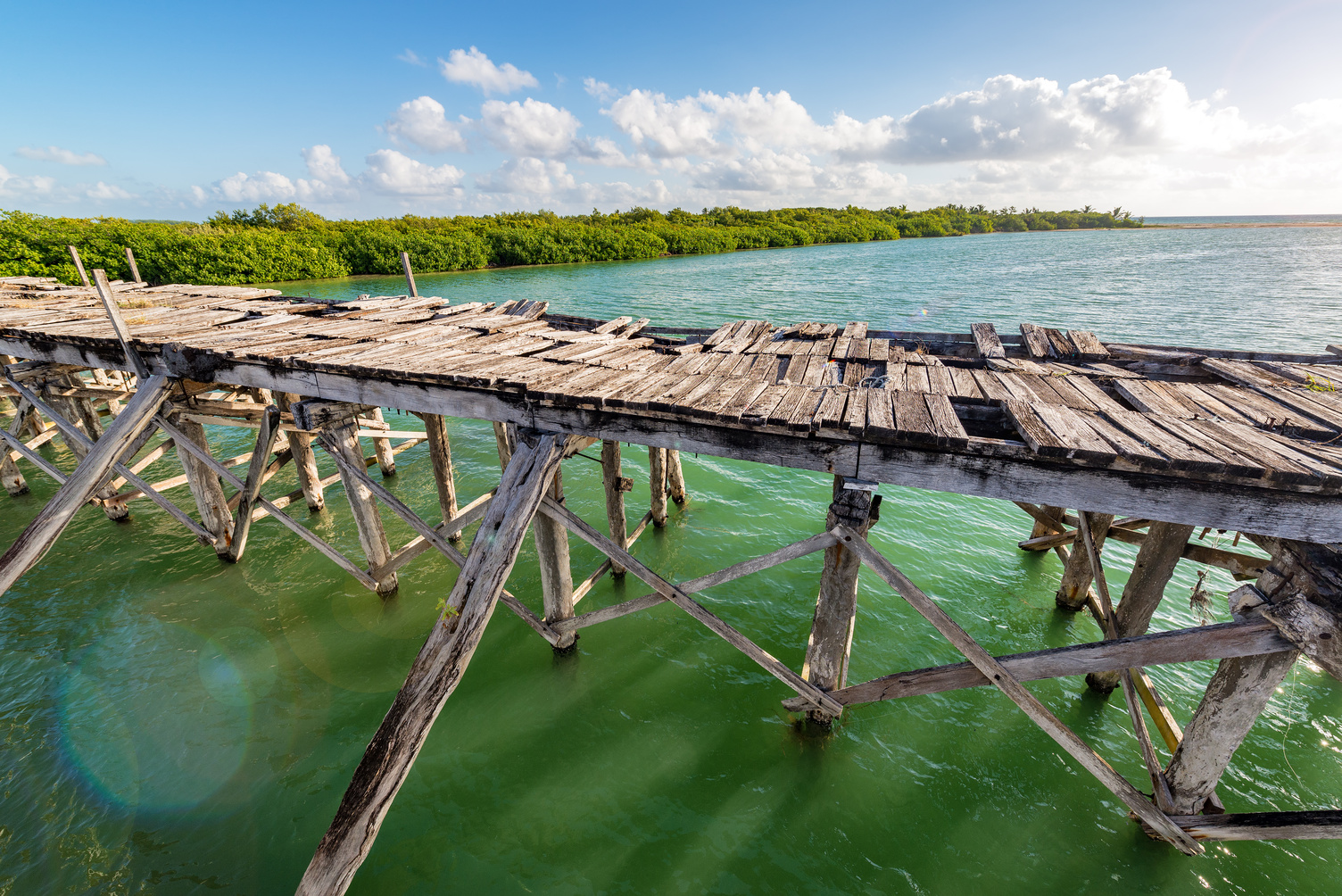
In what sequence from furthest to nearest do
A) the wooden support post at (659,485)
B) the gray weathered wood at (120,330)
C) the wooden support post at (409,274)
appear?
the wooden support post at (409,274)
the wooden support post at (659,485)
the gray weathered wood at (120,330)

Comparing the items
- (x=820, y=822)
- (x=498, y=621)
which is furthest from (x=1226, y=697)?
(x=498, y=621)

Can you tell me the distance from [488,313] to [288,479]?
594cm

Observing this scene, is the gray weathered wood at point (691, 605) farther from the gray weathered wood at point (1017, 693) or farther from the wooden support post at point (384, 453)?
the wooden support post at point (384, 453)

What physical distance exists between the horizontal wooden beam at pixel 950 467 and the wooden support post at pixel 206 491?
12.8ft

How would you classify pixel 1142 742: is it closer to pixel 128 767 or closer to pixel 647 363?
pixel 647 363

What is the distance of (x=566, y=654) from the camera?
589 centimetres

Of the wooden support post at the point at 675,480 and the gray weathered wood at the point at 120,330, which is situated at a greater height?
the gray weathered wood at the point at 120,330

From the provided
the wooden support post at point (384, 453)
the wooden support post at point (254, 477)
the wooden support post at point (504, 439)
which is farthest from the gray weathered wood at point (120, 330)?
the wooden support post at point (384, 453)

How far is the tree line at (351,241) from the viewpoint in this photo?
2711cm

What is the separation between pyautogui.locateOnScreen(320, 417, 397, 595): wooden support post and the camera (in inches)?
212

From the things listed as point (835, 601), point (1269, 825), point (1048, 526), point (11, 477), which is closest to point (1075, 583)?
point (1048, 526)

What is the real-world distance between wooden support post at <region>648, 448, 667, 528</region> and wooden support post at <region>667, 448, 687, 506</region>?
2.30 feet

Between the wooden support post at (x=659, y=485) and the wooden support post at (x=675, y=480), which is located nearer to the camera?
the wooden support post at (x=659, y=485)

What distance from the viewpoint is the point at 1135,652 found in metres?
3.05
